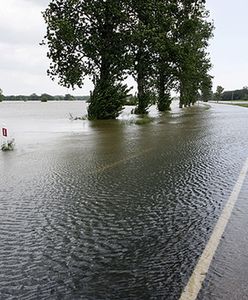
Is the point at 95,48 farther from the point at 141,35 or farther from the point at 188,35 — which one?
the point at 188,35

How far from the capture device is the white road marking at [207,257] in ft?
11.1

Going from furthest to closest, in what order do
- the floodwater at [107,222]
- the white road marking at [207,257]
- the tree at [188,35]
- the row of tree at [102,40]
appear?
the tree at [188,35]
the row of tree at [102,40]
the floodwater at [107,222]
the white road marking at [207,257]

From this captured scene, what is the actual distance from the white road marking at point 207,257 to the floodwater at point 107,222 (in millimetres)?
75

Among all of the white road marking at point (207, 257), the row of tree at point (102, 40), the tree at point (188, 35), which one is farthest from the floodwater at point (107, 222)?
the tree at point (188, 35)

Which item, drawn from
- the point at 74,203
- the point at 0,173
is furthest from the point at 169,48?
the point at 74,203

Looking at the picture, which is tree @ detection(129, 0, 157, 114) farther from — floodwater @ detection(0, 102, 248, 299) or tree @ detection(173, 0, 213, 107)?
floodwater @ detection(0, 102, 248, 299)

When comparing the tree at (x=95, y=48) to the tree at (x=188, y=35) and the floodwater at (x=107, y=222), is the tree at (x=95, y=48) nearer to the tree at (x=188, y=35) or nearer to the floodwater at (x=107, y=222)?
the tree at (x=188, y=35)

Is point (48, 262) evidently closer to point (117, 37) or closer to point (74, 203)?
point (74, 203)

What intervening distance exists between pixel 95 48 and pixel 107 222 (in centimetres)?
2643

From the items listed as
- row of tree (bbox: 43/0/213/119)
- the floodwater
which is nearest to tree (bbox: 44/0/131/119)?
row of tree (bbox: 43/0/213/119)

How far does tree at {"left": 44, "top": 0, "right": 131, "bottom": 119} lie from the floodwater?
2003 cm

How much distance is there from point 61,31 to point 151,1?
8281 millimetres

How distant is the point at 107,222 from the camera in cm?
539

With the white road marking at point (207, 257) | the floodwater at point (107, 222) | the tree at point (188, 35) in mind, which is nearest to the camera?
the white road marking at point (207, 257)
